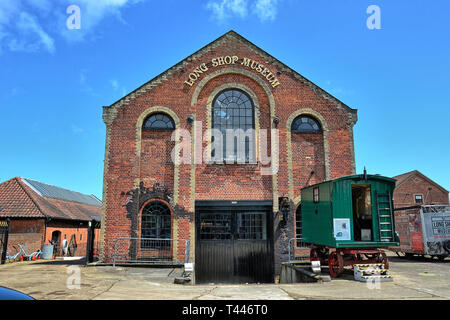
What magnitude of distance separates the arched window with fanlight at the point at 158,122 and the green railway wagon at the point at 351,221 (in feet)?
25.2

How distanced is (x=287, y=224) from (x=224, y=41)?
9.46 m

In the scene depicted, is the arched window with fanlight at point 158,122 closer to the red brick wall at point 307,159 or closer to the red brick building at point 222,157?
the red brick building at point 222,157

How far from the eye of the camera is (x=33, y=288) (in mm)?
8789

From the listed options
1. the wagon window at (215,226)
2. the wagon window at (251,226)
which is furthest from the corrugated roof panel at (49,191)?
the wagon window at (251,226)

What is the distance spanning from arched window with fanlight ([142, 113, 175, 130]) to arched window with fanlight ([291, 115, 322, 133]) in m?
5.96

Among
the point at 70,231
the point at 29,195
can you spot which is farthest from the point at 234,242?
the point at 70,231

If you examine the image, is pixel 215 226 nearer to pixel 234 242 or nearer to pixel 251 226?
pixel 234 242

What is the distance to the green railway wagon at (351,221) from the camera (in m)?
10.6

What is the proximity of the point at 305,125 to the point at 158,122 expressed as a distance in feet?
23.6

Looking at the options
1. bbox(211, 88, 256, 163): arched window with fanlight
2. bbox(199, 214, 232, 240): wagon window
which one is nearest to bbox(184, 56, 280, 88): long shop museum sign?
bbox(211, 88, 256, 163): arched window with fanlight

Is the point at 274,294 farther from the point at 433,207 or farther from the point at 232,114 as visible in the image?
the point at 433,207

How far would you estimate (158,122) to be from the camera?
52.7ft

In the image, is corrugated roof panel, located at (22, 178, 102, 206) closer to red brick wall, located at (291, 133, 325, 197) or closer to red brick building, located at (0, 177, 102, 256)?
red brick building, located at (0, 177, 102, 256)

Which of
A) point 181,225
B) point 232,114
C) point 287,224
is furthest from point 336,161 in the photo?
point 181,225
